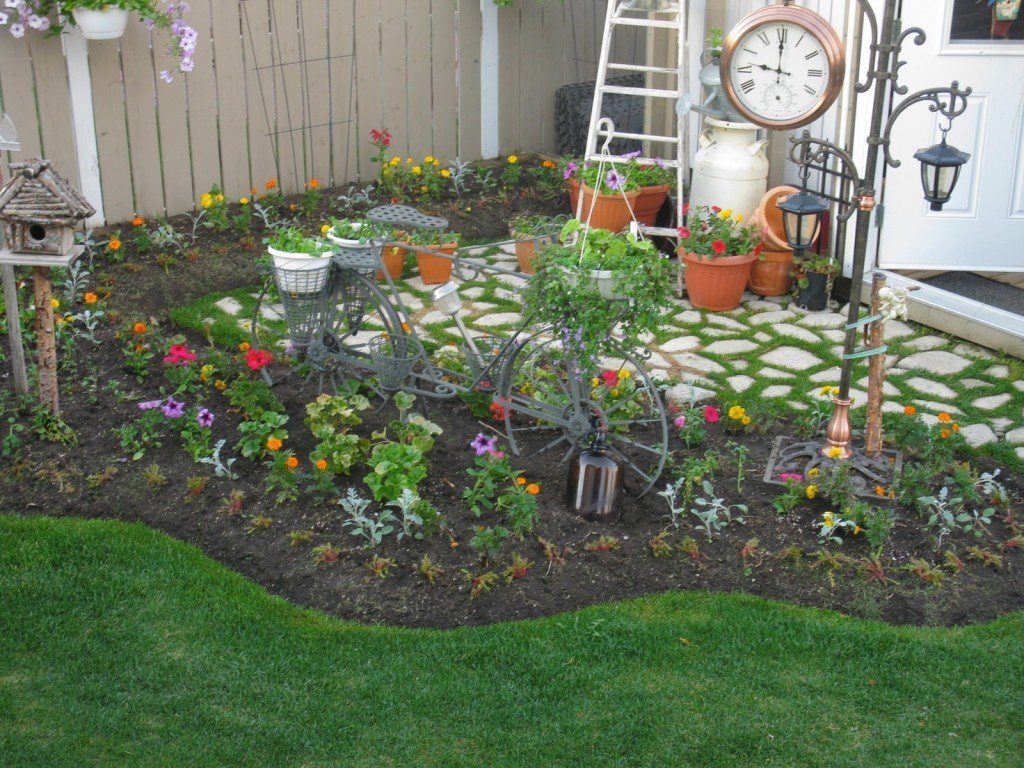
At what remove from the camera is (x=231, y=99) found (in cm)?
747

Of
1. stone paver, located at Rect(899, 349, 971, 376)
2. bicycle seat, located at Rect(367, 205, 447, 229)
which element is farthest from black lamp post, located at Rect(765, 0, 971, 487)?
bicycle seat, located at Rect(367, 205, 447, 229)

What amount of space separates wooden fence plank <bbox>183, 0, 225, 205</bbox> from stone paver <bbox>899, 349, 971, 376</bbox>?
14.0 ft

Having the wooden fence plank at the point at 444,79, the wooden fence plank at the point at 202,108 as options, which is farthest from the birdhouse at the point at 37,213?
the wooden fence plank at the point at 444,79

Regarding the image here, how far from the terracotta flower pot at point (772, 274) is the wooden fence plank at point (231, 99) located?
3221 mm

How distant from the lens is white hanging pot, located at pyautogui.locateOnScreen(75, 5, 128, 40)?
21.2ft

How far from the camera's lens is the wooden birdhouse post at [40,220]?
4703 mm

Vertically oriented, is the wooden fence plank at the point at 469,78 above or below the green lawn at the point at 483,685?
above

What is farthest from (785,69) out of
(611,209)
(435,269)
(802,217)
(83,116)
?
(83,116)

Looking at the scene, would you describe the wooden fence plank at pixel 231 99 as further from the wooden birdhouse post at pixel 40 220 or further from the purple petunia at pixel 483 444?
the purple petunia at pixel 483 444

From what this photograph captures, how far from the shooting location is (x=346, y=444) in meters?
4.71

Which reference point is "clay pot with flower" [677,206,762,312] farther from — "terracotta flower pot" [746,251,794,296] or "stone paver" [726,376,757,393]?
"stone paver" [726,376,757,393]

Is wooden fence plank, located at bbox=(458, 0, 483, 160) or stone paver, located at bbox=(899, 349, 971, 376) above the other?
wooden fence plank, located at bbox=(458, 0, 483, 160)

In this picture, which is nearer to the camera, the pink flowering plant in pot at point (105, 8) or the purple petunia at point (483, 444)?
the purple petunia at point (483, 444)

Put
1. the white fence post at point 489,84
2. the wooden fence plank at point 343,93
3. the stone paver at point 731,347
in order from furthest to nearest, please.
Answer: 1. the white fence post at point 489,84
2. the wooden fence plank at point 343,93
3. the stone paver at point 731,347
